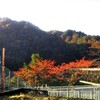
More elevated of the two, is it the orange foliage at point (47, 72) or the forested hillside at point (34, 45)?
the forested hillside at point (34, 45)

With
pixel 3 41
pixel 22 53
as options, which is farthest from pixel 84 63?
pixel 3 41

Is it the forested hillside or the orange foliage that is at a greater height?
the forested hillside

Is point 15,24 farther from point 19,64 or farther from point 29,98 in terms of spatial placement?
point 29,98

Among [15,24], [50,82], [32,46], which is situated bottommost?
[50,82]

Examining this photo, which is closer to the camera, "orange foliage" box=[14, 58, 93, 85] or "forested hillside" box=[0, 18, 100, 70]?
"orange foliage" box=[14, 58, 93, 85]

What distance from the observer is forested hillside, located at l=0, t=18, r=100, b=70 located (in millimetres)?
63094

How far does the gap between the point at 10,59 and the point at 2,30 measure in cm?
1208

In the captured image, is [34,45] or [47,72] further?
[34,45]

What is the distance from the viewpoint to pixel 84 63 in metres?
48.4

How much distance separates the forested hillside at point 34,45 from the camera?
207 ft

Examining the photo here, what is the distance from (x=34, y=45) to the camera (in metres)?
68.2

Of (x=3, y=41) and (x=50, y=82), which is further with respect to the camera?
(x=3, y=41)

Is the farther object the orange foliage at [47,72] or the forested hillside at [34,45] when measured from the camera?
the forested hillside at [34,45]

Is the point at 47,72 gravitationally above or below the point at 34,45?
below
